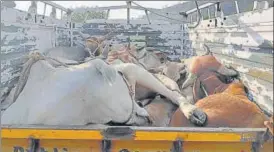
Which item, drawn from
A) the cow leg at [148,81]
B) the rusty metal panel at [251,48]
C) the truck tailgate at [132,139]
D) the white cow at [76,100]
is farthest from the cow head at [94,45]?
the truck tailgate at [132,139]

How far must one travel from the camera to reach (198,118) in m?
2.40

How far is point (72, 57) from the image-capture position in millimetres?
5246

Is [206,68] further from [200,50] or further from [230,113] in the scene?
[200,50]

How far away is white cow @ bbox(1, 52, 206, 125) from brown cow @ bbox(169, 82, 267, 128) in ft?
0.20

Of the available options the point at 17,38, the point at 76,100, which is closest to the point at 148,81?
the point at 76,100

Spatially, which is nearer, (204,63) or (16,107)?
(16,107)

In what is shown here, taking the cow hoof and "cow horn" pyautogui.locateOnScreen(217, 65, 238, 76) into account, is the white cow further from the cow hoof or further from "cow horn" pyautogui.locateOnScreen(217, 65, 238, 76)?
"cow horn" pyautogui.locateOnScreen(217, 65, 238, 76)

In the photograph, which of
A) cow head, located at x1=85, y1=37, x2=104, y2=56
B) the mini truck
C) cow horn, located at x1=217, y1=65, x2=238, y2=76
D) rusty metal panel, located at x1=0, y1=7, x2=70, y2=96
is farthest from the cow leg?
cow head, located at x1=85, y1=37, x2=104, y2=56

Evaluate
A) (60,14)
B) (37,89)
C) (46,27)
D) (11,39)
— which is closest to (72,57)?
(46,27)

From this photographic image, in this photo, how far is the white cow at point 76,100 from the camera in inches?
91.4

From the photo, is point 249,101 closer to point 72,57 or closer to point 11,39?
point 11,39

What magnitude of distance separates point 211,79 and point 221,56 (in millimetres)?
645

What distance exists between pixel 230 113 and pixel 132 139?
62 cm

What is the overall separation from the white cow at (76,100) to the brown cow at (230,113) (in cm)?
6
